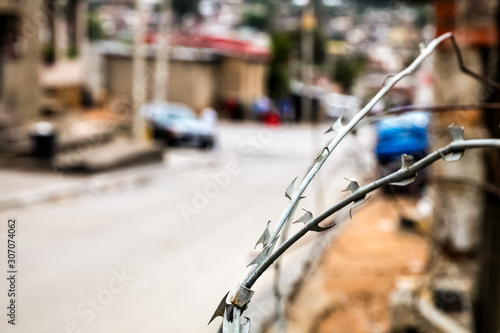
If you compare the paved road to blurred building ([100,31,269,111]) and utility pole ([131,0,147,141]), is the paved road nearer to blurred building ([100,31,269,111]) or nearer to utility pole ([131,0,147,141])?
utility pole ([131,0,147,141])

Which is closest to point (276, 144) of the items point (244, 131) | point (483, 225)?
point (244, 131)

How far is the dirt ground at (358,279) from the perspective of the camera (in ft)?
23.5

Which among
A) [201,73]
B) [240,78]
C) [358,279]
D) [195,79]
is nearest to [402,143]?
[358,279]

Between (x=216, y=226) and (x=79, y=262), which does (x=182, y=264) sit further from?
(x=216, y=226)

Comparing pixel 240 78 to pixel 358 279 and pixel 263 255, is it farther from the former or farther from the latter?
pixel 263 255

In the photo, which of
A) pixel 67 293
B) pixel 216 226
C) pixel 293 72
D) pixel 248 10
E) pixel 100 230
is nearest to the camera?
pixel 67 293

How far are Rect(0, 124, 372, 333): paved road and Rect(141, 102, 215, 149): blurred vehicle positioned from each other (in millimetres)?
8190

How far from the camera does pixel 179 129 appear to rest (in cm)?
2794

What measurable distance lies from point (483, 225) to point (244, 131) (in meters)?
33.9

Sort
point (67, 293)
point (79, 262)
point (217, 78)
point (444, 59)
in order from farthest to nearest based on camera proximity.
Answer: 1. point (217, 78)
2. point (444, 59)
3. point (79, 262)
4. point (67, 293)

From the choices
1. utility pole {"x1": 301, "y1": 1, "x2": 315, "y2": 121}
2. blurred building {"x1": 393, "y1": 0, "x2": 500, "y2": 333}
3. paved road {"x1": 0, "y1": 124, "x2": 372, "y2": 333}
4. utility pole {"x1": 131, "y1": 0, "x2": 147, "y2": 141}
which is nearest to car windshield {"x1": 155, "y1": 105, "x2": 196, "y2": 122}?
utility pole {"x1": 131, "y1": 0, "x2": 147, "y2": 141}

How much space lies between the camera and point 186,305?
7.73 metres

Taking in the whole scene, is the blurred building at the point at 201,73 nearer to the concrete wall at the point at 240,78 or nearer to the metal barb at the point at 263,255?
the concrete wall at the point at 240,78

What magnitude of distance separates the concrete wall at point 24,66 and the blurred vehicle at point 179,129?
22.3 ft
